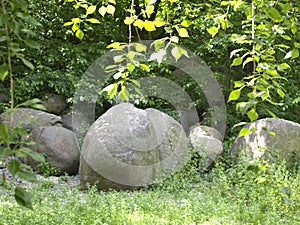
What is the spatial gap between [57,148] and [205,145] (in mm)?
2150

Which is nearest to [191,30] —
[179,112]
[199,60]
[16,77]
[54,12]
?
[199,60]

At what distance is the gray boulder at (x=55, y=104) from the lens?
7.57 metres

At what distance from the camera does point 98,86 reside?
7766 mm

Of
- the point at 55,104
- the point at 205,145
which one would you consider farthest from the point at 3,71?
the point at 55,104

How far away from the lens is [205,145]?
6.20 meters

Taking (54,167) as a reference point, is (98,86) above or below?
above

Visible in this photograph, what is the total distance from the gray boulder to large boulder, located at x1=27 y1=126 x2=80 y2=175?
1.18 metres

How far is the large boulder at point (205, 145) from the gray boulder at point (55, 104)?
247 cm

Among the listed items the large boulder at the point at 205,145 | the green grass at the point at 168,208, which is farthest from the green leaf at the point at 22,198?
the large boulder at the point at 205,145

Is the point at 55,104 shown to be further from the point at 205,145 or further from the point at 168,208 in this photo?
the point at 168,208

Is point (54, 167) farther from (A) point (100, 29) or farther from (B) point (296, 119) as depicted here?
(B) point (296, 119)

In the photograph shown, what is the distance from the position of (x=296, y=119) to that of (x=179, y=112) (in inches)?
89.7

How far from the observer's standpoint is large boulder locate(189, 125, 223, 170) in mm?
5879

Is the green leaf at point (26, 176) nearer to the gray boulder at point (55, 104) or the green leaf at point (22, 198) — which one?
the green leaf at point (22, 198)
